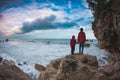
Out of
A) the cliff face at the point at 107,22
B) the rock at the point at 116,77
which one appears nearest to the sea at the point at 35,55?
the cliff face at the point at 107,22

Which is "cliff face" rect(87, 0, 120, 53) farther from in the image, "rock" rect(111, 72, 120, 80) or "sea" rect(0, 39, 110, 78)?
"rock" rect(111, 72, 120, 80)

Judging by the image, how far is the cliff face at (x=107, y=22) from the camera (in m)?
24.4

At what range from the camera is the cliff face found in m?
24.4

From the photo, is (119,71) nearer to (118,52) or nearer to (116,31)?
(116,31)

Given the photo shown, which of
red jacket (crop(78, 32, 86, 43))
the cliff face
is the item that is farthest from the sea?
red jacket (crop(78, 32, 86, 43))

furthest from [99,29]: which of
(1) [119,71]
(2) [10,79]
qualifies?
(2) [10,79]

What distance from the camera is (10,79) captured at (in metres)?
3.56

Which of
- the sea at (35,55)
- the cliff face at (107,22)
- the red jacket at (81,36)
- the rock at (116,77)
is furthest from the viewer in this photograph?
the sea at (35,55)

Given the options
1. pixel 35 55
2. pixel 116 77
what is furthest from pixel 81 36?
pixel 35 55

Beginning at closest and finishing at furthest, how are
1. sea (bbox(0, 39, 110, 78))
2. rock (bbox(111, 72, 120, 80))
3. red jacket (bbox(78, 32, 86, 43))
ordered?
rock (bbox(111, 72, 120, 80)) < red jacket (bbox(78, 32, 86, 43)) < sea (bbox(0, 39, 110, 78))

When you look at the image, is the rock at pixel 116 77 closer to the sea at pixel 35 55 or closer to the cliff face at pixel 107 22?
the cliff face at pixel 107 22

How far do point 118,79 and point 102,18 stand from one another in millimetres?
18039

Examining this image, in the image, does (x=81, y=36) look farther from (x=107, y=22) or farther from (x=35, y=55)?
(x=35, y=55)

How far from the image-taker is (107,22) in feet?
89.6
